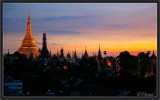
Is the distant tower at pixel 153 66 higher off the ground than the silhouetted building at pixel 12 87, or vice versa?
the distant tower at pixel 153 66

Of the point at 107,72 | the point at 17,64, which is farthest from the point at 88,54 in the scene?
the point at 17,64

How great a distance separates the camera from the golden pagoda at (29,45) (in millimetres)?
5109

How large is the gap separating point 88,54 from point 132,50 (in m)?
0.33

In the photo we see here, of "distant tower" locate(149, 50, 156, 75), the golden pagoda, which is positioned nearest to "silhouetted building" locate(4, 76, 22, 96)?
the golden pagoda

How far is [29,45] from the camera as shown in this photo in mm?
5137

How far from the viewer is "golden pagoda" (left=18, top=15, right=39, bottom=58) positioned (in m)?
5.11

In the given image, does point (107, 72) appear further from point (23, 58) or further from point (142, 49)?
point (23, 58)

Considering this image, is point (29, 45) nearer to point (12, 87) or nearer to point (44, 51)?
point (44, 51)

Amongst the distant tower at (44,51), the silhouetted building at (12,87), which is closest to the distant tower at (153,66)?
the distant tower at (44,51)

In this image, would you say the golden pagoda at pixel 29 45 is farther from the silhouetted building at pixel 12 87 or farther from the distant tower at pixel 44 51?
the silhouetted building at pixel 12 87

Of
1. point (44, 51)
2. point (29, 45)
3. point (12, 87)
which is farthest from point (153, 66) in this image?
point (12, 87)

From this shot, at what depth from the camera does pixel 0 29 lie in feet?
16.5

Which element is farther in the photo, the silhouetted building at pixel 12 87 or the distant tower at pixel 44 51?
the distant tower at pixel 44 51

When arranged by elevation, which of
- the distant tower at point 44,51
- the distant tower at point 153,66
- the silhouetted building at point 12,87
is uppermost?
the distant tower at point 44,51
